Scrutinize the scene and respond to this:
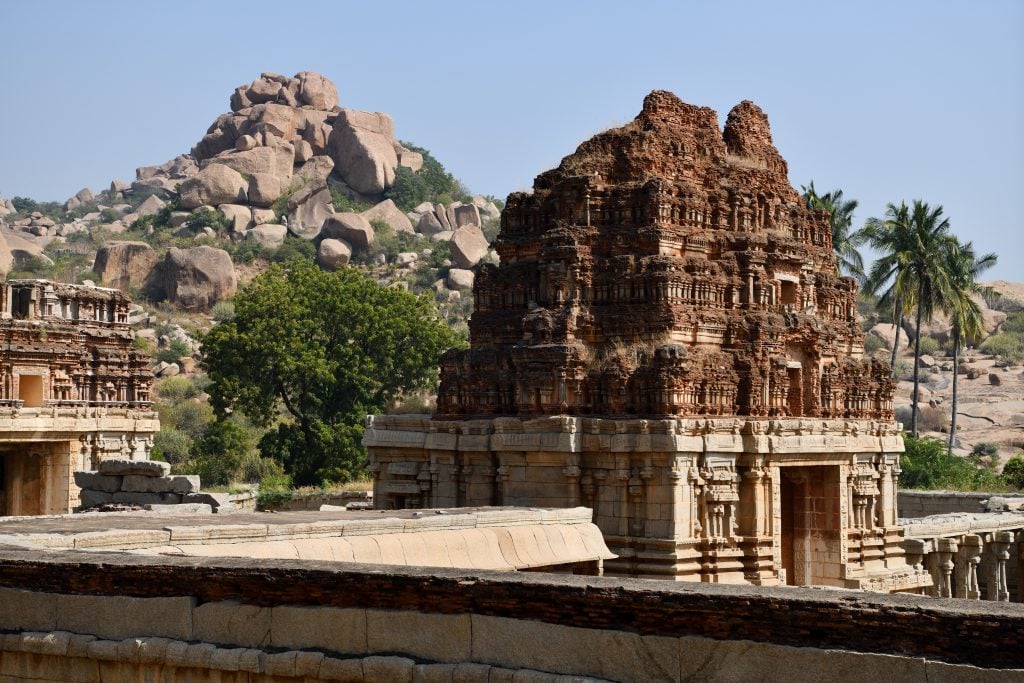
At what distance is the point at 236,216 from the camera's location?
94.8 metres

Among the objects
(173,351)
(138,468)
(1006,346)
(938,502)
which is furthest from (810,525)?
(1006,346)

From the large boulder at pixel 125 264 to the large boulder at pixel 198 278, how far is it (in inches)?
139

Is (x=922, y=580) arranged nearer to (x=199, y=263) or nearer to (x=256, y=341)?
(x=256, y=341)

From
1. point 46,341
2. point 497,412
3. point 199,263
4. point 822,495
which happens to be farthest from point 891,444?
point 199,263

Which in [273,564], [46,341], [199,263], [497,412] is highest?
[199,263]

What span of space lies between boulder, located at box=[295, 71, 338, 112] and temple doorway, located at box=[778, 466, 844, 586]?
89877mm

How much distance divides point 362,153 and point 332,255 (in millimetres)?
16751

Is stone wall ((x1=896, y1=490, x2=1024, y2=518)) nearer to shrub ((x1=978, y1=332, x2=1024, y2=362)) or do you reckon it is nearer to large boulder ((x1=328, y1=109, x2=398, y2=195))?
shrub ((x1=978, y1=332, x2=1024, y2=362))

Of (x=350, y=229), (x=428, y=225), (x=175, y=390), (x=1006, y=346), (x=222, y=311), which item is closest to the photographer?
(x=175, y=390)

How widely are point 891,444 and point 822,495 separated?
7.24 feet

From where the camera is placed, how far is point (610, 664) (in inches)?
300

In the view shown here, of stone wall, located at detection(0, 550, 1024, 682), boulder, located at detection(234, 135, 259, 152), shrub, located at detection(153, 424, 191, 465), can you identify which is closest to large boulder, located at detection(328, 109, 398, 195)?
boulder, located at detection(234, 135, 259, 152)

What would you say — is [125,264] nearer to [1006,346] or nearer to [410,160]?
[410,160]

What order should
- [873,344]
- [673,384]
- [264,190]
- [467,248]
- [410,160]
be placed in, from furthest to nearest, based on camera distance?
[410,160], [264,190], [467,248], [873,344], [673,384]
